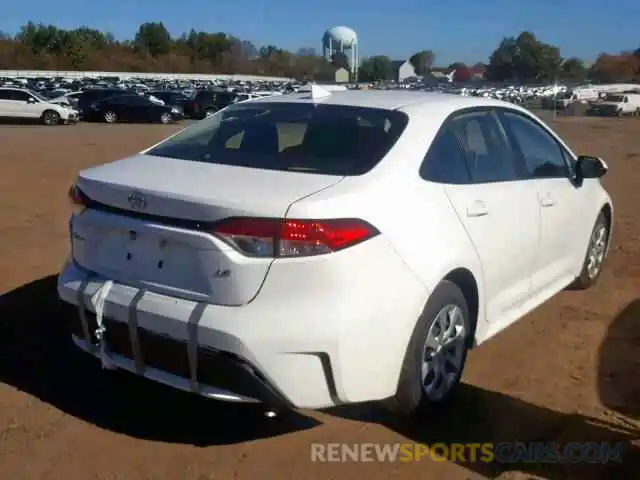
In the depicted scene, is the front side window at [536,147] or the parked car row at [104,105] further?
the parked car row at [104,105]

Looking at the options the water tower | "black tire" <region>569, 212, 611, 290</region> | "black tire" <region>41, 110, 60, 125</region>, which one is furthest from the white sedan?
the water tower

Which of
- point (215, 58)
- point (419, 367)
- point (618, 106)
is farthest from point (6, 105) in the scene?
point (215, 58)

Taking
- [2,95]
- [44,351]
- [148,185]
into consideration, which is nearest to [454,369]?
[148,185]

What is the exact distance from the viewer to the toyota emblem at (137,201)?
327cm

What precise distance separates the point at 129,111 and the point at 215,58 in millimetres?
101494

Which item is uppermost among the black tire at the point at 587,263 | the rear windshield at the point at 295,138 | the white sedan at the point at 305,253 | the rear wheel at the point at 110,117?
the rear windshield at the point at 295,138

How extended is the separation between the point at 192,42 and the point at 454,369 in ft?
440

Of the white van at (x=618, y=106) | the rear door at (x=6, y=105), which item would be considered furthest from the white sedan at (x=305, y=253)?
the white van at (x=618, y=106)

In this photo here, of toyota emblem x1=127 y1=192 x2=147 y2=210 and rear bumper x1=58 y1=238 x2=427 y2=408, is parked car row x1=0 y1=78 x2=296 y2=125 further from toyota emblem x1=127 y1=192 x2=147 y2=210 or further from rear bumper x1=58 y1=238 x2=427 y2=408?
rear bumper x1=58 y1=238 x2=427 y2=408

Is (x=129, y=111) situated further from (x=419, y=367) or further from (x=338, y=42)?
(x=338, y=42)

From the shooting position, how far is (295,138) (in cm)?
395

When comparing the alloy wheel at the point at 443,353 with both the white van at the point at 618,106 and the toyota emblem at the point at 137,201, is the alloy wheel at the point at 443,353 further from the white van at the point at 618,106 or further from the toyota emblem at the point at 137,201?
the white van at the point at 618,106

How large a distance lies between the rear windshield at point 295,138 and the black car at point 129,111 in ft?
97.8

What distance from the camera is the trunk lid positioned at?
3064 mm
